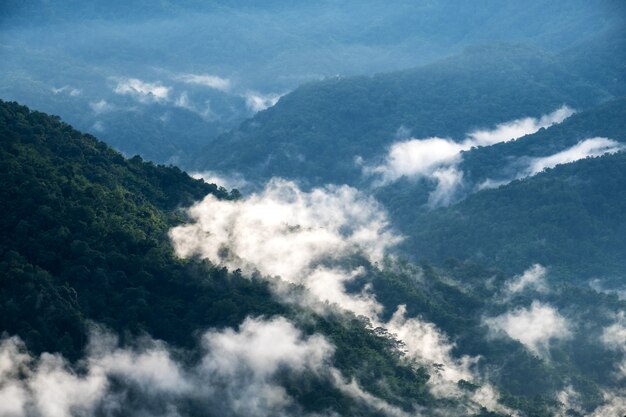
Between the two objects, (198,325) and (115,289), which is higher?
(115,289)

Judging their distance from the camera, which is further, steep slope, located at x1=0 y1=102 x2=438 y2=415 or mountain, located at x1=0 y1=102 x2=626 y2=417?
steep slope, located at x1=0 y1=102 x2=438 y2=415

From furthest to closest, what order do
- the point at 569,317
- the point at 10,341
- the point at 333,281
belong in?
the point at 569,317 < the point at 333,281 < the point at 10,341

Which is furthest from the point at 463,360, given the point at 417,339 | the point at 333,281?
the point at 333,281

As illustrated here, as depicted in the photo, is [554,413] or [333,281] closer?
[554,413]

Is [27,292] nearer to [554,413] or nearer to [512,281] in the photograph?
[554,413]

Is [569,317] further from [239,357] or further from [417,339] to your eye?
→ [239,357]

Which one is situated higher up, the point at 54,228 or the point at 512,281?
the point at 512,281

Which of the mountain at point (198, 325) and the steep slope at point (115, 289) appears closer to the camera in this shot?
the mountain at point (198, 325)

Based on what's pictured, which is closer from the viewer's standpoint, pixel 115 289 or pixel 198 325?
pixel 198 325

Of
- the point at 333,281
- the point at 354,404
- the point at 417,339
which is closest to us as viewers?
the point at 354,404

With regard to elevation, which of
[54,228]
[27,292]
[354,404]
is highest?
[54,228]
